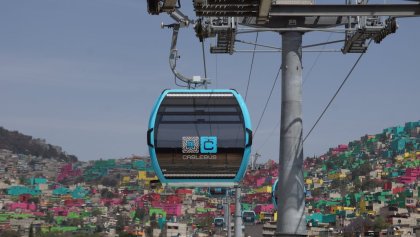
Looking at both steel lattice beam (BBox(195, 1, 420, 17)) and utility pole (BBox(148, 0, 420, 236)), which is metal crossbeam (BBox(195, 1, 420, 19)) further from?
utility pole (BBox(148, 0, 420, 236))

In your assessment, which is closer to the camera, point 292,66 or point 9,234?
point 292,66

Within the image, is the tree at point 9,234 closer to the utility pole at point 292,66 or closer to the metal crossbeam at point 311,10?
the utility pole at point 292,66

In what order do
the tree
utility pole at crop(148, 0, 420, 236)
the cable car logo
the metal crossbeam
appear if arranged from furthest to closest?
the tree → the cable car logo → utility pole at crop(148, 0, 420, 236) → the metal crossbeam

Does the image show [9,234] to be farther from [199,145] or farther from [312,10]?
[312,10]

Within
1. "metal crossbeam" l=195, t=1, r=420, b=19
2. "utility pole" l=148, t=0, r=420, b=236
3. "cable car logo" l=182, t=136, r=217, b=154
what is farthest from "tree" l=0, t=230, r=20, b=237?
"metal crossbeam" l=195, t=1, r=420, b=19

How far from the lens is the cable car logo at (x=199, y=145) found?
684 inches

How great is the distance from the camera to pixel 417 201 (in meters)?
161

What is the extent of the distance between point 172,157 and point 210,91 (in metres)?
1.35

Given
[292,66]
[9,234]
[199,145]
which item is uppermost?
[9,234]

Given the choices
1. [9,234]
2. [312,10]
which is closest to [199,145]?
[312,10]

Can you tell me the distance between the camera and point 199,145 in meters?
17.5

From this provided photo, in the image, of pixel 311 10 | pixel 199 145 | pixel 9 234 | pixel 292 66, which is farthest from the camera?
pixel 9 234

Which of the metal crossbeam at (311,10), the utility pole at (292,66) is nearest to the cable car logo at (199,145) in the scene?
the utility pole at (292,66)

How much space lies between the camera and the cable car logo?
1738 centimetres
